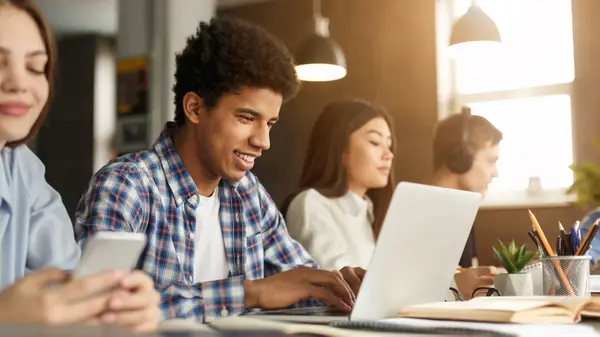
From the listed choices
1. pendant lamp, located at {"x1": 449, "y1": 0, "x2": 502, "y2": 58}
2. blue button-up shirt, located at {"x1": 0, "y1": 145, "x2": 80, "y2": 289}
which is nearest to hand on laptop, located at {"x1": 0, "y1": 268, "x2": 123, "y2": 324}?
blue button-up shirt, located at {"x1": 0, "y1": 145, "x2": 80, "y2": 289}

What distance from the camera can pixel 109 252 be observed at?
0.67 metres

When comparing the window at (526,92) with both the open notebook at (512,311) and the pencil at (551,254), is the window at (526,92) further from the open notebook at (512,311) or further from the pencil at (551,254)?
the open notebook at (512,311)

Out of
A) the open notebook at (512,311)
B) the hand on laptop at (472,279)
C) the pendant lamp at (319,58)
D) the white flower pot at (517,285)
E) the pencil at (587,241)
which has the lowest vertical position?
the hand on laptop at (472,279)

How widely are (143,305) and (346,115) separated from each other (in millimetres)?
2101

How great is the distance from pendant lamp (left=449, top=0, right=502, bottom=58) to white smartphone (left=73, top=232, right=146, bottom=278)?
2.75m

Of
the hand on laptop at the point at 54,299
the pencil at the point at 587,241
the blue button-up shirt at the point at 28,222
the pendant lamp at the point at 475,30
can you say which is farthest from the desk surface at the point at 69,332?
the pendant lamp at the point at 475,30

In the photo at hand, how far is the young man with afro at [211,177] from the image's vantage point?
1.45 m

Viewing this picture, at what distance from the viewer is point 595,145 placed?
3186 mm

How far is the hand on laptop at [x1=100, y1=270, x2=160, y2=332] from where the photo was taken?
69 centimetres

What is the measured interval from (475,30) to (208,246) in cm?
201

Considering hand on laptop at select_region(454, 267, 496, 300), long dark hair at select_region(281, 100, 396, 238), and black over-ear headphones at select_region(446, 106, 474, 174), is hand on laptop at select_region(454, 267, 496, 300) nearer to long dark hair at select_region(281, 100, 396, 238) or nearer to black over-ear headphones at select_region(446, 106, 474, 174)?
long dark hair at select_region(281, 100, 396, 238)

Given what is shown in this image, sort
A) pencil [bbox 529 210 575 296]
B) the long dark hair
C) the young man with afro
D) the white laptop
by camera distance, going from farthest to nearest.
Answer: the long dark hair → the young man with afro → pencil [bbox 529 210 575 296] → the white laptop

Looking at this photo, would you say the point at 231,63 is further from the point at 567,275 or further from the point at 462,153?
the point at 462,153

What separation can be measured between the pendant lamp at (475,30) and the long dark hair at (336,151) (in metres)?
0.68
